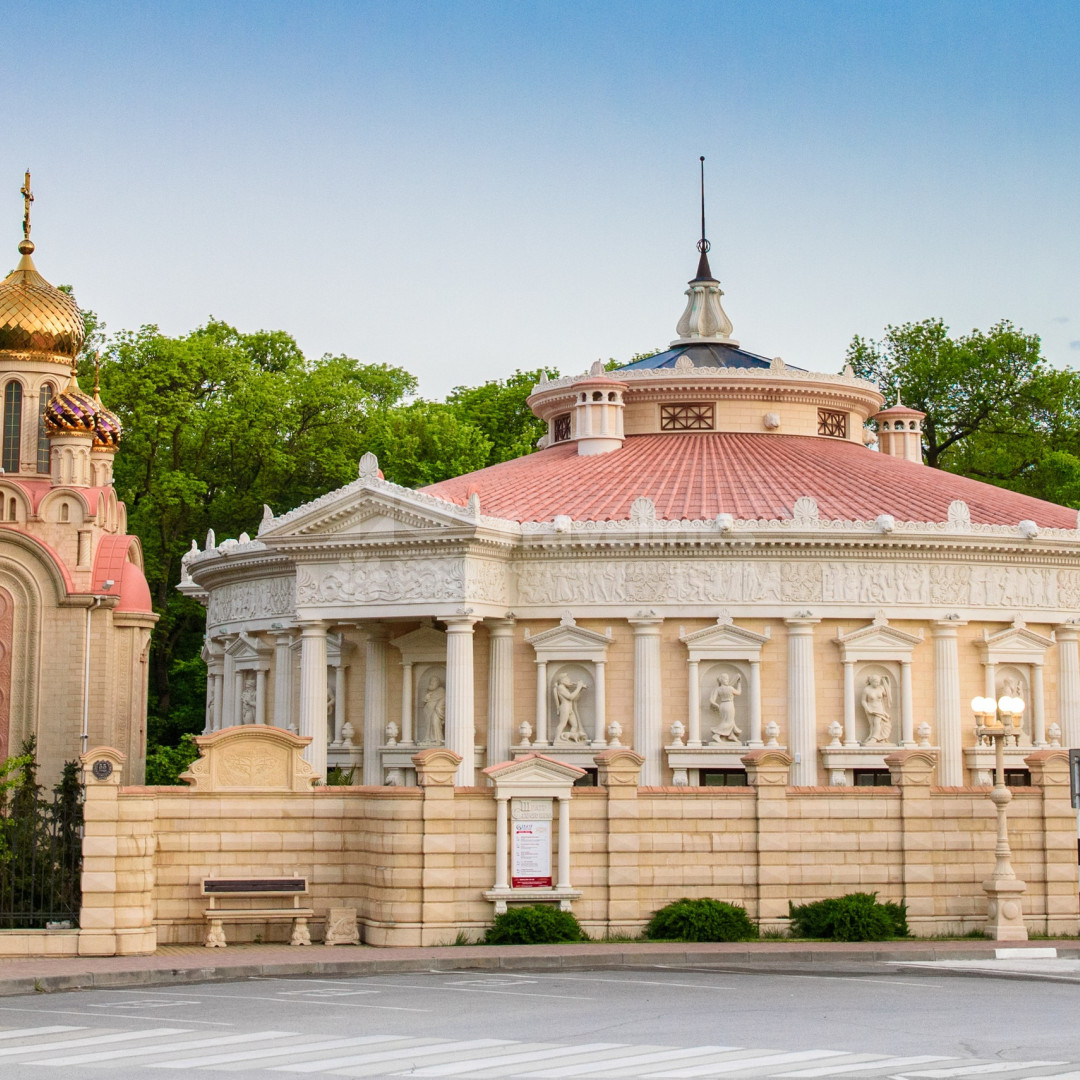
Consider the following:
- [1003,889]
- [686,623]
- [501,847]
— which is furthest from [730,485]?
[501,847]

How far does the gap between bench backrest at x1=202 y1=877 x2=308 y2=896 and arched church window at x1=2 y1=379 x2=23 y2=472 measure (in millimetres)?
22953

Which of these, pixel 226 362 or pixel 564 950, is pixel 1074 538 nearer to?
pixel 564 950

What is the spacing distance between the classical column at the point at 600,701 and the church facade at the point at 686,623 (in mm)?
45

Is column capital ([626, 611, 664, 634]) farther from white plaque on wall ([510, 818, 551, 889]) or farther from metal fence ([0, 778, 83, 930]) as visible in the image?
metal fence ([0, 778, 83, 930])

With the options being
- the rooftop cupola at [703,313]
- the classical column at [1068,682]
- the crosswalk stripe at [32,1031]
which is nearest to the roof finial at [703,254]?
the rooftop cupola at [703,313]

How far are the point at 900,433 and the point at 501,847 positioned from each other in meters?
30.7

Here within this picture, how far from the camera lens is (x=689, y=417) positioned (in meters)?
50.6

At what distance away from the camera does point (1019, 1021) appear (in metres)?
22.2

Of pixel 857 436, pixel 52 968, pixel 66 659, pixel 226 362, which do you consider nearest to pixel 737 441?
pixel 857 436

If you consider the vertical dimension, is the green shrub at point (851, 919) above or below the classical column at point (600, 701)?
below

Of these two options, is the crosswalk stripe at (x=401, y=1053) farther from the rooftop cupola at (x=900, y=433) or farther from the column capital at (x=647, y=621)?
the rooftop cupola at (x=900, y=433)

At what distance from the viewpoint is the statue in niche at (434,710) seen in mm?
44375

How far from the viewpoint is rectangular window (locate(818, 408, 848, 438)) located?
51.8m

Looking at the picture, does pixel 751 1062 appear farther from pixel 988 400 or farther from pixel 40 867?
pixel 988 400
